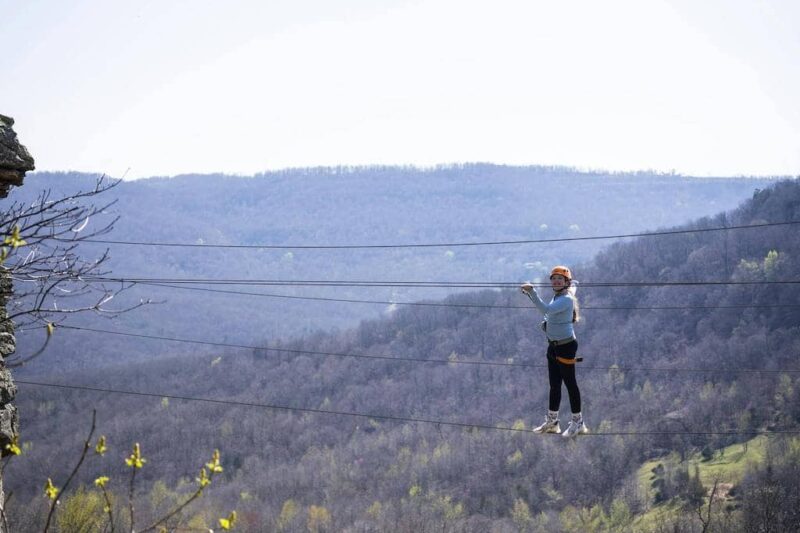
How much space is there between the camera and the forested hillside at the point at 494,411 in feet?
300

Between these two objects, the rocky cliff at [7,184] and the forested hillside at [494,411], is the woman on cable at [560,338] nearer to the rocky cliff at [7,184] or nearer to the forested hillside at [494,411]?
the rocky cliff at [7,184]

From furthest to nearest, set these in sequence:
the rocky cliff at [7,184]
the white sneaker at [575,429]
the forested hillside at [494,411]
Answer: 1. the forested hillside at [494,411]
2. the white sneaker at [575,429]
3. the rocky cliff at [7,184]

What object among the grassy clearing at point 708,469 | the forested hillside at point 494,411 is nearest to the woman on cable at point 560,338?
the forested hillside at point 494,411

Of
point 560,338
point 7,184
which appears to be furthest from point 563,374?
point 7,184

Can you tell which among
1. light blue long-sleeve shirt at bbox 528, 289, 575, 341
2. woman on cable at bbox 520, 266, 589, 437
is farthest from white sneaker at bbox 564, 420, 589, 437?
light blue long-sleeve shirt at bbox 528, 289, 575, 341

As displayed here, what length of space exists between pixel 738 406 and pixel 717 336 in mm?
16834

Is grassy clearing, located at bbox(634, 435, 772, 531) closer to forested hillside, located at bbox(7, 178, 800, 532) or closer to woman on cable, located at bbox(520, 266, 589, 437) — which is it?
forested hillside, located at bbox(7, 178, 800, 532)

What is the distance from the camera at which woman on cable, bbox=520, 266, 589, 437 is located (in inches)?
472

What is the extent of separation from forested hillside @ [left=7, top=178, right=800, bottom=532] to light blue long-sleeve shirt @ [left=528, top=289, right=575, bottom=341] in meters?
47.7

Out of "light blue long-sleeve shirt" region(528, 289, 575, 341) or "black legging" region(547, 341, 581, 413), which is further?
"black legging" region(547, 341, 581, 413)

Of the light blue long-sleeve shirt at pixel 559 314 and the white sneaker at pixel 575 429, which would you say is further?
the white sneaker at pixel 575 429

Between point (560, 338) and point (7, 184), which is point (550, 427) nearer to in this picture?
point (560, 338)

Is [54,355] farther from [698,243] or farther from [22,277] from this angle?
[22,277]

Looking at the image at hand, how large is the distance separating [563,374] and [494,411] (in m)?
118
